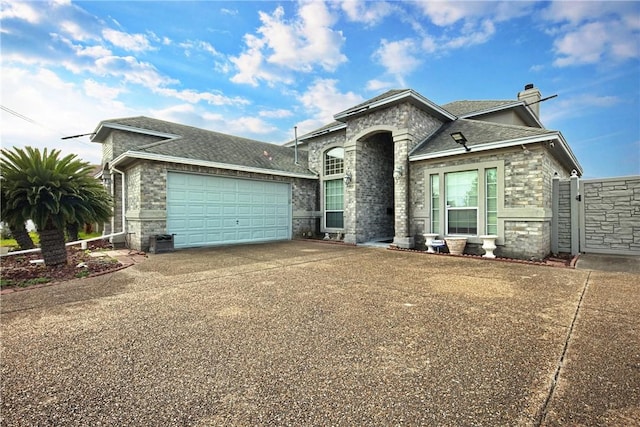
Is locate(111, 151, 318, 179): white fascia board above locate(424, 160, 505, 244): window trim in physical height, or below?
above

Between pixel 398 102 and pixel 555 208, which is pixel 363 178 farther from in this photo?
pixel 555 208

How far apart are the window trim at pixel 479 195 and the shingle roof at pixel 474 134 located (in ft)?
2.16

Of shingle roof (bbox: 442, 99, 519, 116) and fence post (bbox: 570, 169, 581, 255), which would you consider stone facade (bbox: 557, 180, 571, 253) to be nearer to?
fence post (bbox: 570, 169, 581, 255)

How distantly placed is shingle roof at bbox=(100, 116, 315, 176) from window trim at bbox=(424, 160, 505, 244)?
6125 mm

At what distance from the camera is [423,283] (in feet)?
17.6

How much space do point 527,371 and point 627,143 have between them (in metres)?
20.6

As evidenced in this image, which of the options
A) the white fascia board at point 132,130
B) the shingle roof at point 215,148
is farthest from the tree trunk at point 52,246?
the white fascia board at point 132,130

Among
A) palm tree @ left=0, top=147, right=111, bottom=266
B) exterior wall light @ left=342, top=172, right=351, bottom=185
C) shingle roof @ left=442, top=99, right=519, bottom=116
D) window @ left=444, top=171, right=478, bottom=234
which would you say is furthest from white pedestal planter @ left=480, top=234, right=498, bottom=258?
palm tree @ left=0, top=147, right=111, bottom=266

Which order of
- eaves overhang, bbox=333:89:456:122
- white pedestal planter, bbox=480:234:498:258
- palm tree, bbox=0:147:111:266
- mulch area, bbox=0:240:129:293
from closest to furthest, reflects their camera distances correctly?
mulch area, bbox=0:240:129:293 < palm tree, bbox=0:147:111:266 < white pedestal planter, bbox=480:234:498:258 < eaves overhang, bbox=333:89:456:122

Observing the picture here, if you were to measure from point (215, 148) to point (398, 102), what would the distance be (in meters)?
7.61

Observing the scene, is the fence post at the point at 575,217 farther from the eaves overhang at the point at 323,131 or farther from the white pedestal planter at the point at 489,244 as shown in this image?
the eaves overhang at the point at 323,131

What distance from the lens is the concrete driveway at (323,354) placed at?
6.24 feet

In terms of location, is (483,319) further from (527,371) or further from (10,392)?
(10,392)

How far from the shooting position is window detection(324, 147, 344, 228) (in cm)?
1314
